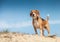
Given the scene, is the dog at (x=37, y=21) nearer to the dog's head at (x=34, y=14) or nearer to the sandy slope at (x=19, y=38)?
the dog's head at (x=34, y=14)

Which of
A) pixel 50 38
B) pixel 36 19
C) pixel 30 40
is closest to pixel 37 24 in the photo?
pixel 36 19

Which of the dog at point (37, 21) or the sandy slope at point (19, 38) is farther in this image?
the dog at point (37, 21)

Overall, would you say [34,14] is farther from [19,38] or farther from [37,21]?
[19,38]

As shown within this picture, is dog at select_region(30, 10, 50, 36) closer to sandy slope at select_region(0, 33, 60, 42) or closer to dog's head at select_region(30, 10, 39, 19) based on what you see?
dog's head at select_region(30, 10, 39, 19)

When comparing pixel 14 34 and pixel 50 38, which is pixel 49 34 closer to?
pixel 50 38

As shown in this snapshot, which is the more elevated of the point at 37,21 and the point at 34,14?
the point at 34,14

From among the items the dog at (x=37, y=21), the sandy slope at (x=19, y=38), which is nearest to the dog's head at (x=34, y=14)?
the dog at (x=37, y=21)

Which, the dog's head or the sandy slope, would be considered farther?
the dog's head

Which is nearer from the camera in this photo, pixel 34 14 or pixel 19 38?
pixel 19 38

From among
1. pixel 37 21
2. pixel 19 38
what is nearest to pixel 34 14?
pixel 37 21

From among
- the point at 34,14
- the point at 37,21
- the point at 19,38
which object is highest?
the point at 34,14

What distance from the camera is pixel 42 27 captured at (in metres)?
9.37

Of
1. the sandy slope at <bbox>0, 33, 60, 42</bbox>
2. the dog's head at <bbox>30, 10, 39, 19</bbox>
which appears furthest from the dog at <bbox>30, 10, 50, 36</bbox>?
the sandy slope at <bbox>0, 33, 60, 42</bbox>

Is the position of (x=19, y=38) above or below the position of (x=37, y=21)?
below
